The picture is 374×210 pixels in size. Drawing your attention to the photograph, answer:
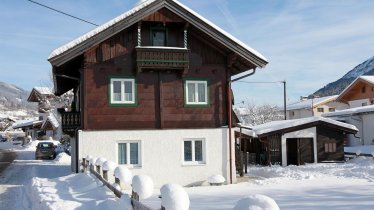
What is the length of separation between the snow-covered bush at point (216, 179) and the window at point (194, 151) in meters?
0.85

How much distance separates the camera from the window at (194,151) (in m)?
19.0

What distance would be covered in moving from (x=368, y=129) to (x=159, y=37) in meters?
26.5

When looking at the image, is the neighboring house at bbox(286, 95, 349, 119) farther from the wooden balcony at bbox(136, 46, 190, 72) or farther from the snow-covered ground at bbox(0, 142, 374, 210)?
the wooden balcony at bbox(136, 46, 190, 72)

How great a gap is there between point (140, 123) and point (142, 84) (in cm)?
166

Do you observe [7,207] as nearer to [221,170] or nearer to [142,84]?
[142,84]

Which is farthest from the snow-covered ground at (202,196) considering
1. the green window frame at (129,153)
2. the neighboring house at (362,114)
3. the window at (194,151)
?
the neighboring house at (362,114)

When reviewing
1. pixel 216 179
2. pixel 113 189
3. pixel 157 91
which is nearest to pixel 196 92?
pixel 157 91

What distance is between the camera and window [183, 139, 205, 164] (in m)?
19.0

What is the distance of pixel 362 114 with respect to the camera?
38688mm

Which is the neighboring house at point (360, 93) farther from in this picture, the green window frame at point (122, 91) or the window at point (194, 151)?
the green window frame at point (122, 91)

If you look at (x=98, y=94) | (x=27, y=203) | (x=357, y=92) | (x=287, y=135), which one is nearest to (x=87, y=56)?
(x=98, y=94)

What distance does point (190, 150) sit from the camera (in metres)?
19.1

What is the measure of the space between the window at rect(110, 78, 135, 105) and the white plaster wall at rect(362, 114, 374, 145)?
26797 mm

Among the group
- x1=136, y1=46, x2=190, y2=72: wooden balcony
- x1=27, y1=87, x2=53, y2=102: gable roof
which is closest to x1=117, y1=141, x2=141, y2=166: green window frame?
x1=136, y1=46, x2=190, y2=72: wooden balcony
